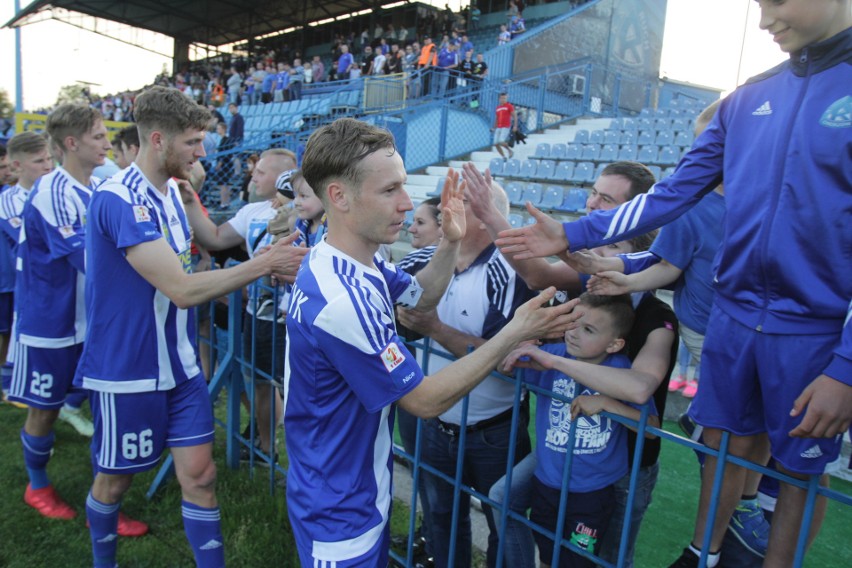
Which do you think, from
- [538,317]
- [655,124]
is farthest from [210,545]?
[655,124]

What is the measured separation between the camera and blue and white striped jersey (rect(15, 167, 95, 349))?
3.12m

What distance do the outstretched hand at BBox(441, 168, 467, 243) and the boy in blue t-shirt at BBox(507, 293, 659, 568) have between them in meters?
0.48

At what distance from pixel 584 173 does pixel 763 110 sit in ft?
28.8

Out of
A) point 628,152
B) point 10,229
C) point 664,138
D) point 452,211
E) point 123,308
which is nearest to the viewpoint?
point 452,211

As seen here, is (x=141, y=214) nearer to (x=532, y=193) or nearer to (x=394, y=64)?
(x=532, y=193)

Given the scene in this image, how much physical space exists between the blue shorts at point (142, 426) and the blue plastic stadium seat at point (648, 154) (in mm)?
8946

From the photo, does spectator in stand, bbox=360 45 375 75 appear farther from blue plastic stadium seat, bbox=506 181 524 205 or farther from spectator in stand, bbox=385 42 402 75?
blue plastic stadium seat, bbox=506 181 524 205

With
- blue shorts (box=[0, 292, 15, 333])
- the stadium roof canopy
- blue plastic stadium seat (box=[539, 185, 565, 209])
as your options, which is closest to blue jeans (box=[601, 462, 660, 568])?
blue shorts (box=[0, 292, 15, 333])

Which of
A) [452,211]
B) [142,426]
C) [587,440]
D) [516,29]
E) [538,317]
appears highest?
[516,29]

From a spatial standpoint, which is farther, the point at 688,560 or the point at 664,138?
the point at 664,138

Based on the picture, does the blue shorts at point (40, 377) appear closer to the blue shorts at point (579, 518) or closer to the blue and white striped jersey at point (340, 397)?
the blue and white striped jersey at point (340, 397)

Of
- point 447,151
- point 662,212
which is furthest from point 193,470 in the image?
point 447,151

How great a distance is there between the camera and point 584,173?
10047mm

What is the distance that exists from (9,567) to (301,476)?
6.79 ft
